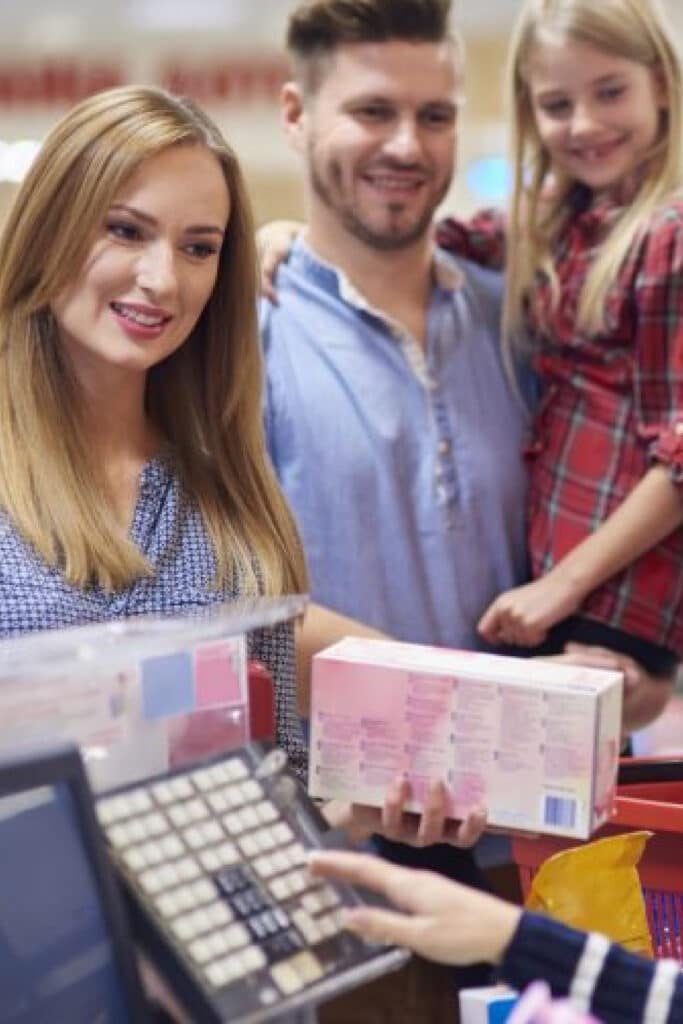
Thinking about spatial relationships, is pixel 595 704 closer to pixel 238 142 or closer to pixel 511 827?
pixel 511 827

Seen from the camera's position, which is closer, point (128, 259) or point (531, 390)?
point (128, 259)

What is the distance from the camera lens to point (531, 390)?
263 cm

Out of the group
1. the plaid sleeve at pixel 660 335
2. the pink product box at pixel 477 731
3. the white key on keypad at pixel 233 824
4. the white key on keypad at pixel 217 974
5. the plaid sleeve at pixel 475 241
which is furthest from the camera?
the plaid sleeve at pixel 475 241

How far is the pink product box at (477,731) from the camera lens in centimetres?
144

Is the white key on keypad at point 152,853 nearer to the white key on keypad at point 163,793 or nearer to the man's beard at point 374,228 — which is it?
the white key on keypad at point 163,793

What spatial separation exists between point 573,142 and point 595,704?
135 cm

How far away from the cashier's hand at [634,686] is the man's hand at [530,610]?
0.06 m

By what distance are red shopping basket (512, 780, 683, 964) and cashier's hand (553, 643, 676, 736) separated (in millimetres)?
622

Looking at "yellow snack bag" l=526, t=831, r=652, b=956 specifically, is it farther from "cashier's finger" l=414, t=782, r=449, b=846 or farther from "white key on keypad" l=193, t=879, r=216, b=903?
"white key on keypad" l=193, t=879, r=216, b=903

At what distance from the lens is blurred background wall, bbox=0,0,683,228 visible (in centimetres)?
582

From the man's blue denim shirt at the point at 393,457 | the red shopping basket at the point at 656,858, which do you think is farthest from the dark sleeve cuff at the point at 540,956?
the man's blue denim shirt at the point at 393,457

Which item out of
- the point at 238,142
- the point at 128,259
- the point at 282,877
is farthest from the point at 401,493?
the point at 238,142

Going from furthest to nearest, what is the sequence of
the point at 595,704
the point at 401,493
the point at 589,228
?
the point at 589,228 → the point at 401,493 → the point at 595,704

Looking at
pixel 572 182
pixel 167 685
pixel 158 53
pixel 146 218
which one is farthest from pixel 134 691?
pixel 158 53
